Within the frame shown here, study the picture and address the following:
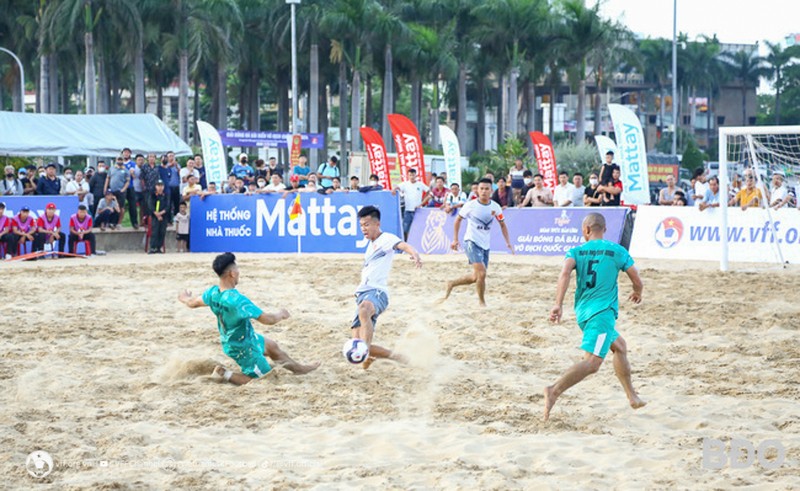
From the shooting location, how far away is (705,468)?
6.23m

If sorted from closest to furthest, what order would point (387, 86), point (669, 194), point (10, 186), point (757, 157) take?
1. point (757, 157)
2. point (669, 194)
3. point (10, 186)
4. point (387, 86)

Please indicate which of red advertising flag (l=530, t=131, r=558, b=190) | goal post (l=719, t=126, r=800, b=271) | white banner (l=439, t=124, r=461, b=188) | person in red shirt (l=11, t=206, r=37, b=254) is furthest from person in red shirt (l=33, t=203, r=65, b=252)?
red advertising flag (l=530, t=131, r=558, b=190)

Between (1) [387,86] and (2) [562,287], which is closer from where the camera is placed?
(2) [562,287]

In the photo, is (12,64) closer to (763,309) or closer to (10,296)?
(10,296)

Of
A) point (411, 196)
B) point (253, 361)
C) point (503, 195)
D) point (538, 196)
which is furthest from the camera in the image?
point (503, 195)

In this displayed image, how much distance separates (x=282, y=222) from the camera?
2336 centimetres

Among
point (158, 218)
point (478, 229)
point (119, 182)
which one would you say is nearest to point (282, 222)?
point (158, 218)

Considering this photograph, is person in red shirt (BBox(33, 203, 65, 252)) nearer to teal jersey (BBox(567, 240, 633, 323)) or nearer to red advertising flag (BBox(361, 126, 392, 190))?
red advertising flag (BBox(361, 126, 392, 190))

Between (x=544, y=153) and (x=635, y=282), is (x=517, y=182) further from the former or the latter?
(x=635, y=282)

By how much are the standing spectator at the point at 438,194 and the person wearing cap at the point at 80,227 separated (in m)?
7.37

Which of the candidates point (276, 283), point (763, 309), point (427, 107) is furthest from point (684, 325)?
point (427, 107)

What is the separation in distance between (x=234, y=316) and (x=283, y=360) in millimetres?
826

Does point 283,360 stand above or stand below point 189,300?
below

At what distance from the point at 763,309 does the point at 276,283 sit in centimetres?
720
